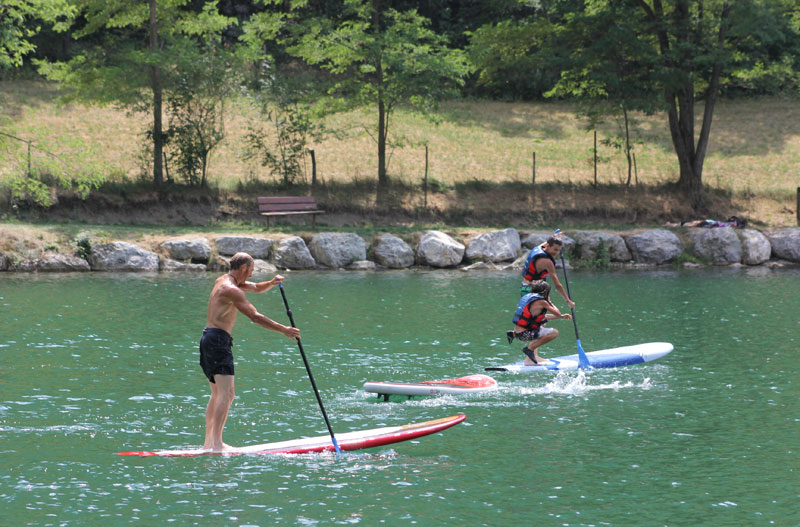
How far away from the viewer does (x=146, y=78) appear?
29.3 metres

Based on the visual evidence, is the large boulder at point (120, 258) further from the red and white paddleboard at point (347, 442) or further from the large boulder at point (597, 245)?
the red and white paddleboard at point (347, 442)

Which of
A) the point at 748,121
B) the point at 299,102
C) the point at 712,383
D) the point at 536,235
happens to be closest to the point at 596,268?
the point at 536,235

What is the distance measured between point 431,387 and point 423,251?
15502mm

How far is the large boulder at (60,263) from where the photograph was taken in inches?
967

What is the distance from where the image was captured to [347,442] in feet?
31.8

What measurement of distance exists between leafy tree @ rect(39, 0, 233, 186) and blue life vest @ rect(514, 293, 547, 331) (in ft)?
61.4

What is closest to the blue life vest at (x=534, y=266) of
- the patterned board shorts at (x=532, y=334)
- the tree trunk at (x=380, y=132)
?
the patterned board shorts at (x=532, y=334)

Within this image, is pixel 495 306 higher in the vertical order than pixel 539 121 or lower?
lower

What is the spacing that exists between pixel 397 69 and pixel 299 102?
12.1ft

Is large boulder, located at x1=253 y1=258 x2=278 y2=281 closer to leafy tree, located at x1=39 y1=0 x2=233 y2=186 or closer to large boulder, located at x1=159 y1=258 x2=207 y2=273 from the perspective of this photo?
large boulder, located at x1=159 y1=258 x2=207 y2=273

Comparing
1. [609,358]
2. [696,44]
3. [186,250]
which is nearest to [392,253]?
[186,250]

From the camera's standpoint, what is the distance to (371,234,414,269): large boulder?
89.2 feet

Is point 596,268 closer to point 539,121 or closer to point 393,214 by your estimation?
point 393,214

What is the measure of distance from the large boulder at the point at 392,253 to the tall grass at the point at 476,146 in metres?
6.03
